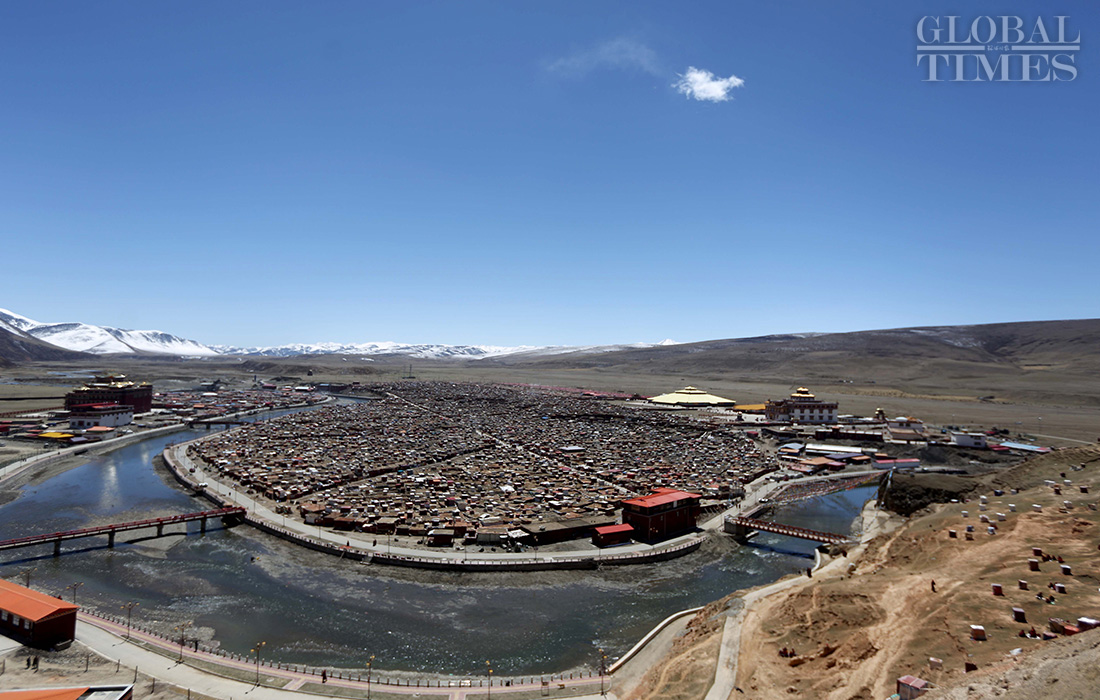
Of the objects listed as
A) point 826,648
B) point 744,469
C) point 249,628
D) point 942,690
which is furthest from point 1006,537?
point 249,628

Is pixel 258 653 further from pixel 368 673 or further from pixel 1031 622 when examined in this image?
pixel 1031 622

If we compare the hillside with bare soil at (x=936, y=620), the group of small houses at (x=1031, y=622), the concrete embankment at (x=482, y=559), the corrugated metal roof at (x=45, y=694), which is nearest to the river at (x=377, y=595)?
the concrete embankment at (x=482, y=559)

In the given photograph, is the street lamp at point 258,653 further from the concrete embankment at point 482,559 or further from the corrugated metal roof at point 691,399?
the corrugated metal roof at point 691,399

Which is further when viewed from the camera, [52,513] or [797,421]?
[797,421]

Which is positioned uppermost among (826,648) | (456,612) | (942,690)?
(942,690)

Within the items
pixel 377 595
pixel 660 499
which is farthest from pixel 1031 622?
pixel 377 595

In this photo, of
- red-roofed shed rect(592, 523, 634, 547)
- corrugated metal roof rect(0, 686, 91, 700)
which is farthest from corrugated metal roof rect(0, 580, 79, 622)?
red-roofed shed rect(592, 523, 634, 547)

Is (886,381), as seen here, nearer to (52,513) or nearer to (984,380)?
(984,380)

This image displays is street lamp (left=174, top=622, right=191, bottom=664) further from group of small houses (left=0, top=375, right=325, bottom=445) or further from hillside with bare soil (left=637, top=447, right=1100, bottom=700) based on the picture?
group of small houses (left=0, top=375, right=325, bottom=445)
